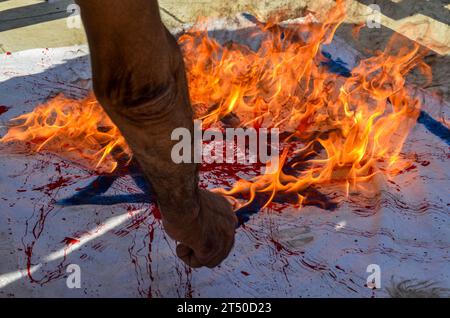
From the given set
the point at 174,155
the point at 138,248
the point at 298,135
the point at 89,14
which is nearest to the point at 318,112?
the point at 298,135

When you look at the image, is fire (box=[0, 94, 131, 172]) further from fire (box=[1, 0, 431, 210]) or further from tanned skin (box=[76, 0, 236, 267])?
tanned skin (box=[76, 0, 236, 267])

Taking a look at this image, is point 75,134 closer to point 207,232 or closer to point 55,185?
point 55,185

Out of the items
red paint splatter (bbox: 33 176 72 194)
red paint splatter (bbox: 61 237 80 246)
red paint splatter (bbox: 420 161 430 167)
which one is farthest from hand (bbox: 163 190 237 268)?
red paint splatter (bbox: 420 161 430 167)

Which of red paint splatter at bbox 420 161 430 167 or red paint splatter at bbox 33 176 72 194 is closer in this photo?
red paint splatter at bbox 33 176 72 194

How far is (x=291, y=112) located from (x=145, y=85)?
8.75 feet

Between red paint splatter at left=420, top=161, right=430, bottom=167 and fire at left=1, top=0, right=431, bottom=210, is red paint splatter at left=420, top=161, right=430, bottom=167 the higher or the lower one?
the lower one

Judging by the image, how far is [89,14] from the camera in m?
1.07

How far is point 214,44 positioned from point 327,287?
8.73ft

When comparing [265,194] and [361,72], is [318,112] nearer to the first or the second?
[361,72]

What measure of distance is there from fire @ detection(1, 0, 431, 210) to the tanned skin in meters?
1.57

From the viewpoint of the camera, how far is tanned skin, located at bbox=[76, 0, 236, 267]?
3.57ft

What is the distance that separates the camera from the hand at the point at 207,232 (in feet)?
5.48

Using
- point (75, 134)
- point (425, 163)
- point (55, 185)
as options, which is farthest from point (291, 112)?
point (55, 185)

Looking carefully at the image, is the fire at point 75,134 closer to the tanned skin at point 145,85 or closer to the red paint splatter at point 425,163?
the tanned skin at point 145,85
